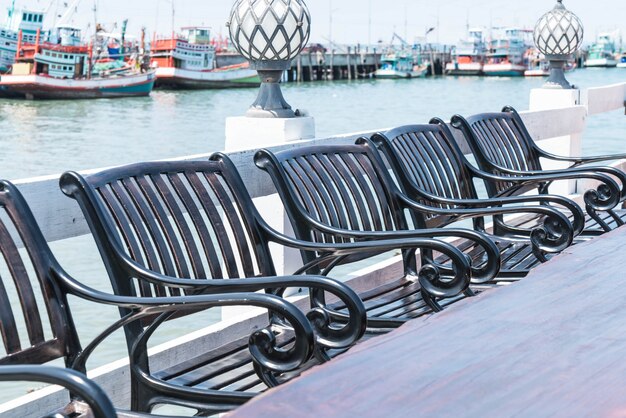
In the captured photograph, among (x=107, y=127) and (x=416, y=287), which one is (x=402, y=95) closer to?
(x=107, y=127)

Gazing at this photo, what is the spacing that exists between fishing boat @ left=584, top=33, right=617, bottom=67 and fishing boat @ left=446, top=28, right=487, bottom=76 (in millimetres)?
35623

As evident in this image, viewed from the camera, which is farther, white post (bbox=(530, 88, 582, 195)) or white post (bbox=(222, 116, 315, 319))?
white post (bbox=(530, 88, 582, 195))

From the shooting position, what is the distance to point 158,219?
3004mm

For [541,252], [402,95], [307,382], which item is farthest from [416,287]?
[402,95]

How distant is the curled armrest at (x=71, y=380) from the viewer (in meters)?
1.67

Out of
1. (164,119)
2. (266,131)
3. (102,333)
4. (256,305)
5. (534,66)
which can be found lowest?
(534,66)

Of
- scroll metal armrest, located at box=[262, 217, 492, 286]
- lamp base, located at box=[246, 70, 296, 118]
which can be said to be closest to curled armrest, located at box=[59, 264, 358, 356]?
scroll metal armrest, located at box=[262, 217, 492, 286]

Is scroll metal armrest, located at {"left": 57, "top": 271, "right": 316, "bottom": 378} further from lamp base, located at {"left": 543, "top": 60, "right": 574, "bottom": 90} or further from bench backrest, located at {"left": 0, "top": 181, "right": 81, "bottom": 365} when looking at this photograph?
lamp base, located at {"left": 543, "top": 60, "right": 574, "bottom": 90}

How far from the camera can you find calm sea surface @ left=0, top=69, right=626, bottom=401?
12.6 m

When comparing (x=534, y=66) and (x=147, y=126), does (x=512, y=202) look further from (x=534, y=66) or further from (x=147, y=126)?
(x=534, y=66)

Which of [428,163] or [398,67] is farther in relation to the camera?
[398,67]

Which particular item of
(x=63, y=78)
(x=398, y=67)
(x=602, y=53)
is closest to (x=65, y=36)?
(x=63, y=78)

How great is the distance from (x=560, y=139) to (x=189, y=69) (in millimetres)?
80085

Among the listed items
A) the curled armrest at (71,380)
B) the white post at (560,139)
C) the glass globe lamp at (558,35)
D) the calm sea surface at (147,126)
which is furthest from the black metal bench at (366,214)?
the glass globe lamp at (558,35)
